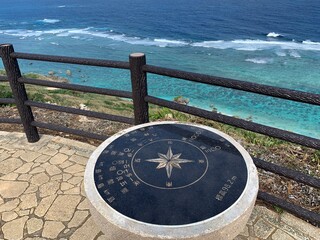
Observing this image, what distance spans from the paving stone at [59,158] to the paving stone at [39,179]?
0.31 m

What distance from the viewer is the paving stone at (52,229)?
3195 millimetres

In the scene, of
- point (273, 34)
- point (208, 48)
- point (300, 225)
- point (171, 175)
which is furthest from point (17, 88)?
point (273, 34)

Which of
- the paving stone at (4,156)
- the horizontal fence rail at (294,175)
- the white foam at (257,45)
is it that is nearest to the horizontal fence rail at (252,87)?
the horizontal fence rail at (294,175)

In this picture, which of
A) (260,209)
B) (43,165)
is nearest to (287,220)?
(260,209)

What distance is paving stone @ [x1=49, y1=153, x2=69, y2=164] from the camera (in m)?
4.48

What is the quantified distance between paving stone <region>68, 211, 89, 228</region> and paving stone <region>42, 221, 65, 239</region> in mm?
106

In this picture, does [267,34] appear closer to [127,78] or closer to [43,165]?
[127,78]

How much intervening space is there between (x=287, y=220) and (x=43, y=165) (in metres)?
3.50

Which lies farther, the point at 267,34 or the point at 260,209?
the point at 267,34

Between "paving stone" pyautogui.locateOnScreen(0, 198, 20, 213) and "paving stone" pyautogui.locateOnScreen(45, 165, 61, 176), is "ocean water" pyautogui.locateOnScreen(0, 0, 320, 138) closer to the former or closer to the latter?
"paving stone" pyautogui.locateOnScreen(45, 165, 61, 176)

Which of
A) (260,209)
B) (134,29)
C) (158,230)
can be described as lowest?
(134,29)

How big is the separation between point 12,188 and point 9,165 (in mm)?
623

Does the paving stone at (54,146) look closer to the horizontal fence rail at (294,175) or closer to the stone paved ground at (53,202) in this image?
the stone paved ground at (53,202)

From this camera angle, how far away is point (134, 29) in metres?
62.0
